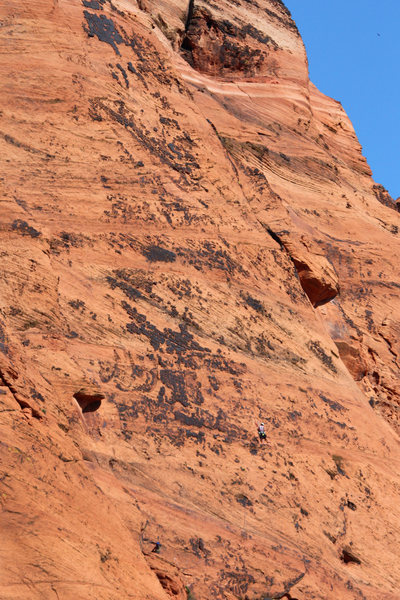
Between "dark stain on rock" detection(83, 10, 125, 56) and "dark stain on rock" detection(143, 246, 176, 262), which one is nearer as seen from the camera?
"dark stain on rock" detection(143, 246, 176, 262)

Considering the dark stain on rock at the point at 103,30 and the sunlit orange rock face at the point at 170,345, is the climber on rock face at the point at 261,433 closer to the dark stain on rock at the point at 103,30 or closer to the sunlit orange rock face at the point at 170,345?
the sunlit orange rock face at the point at 170,345

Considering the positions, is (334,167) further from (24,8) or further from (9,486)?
(9,486)

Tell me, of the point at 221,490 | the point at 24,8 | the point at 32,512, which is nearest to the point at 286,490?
the point at 221,490

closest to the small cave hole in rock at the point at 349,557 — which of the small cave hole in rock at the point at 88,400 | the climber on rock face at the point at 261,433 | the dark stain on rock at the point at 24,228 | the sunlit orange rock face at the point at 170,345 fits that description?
the sunlit orange rock face at the point at 170,345

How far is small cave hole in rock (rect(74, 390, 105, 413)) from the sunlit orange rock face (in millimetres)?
52

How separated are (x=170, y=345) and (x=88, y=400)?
257 cm

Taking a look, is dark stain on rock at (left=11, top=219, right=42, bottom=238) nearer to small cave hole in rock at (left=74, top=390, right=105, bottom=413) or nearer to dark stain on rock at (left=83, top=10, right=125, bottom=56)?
small cave hole in rock at (left=74, top=390, right=105, bottom=413)

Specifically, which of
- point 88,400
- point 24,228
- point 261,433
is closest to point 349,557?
point 261,433

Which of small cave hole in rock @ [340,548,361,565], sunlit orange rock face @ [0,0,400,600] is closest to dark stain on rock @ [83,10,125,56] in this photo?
A: sunlit orange rock face @ [0,0,400,600]

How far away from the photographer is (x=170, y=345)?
54.8ft

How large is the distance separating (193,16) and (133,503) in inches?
686

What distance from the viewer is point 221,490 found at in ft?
50.6

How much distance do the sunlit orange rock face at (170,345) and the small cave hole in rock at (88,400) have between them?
0.05 meters

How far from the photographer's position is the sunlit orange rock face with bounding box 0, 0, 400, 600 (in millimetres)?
12461
